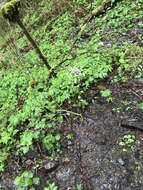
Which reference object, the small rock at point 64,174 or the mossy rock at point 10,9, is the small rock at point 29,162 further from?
the mossy rock at point 10,9

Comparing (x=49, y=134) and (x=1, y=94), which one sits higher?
(x=1, y=94)

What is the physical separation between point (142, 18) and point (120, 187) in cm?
433

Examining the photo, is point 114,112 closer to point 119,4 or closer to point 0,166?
point 0,166

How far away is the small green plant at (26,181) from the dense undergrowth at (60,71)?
0.39 m

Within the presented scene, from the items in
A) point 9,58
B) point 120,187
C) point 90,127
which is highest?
point 9,58

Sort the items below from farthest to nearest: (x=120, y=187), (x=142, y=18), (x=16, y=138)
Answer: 1. (x=142, y=18)
2. (x=16, y=138)
3. (x=120, y=187)

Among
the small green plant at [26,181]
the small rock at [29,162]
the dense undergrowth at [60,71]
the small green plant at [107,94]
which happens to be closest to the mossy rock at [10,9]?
the dense undergrowth at [60,71]

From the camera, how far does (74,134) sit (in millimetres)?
2646

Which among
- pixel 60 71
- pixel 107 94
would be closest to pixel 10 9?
pixel 60 71

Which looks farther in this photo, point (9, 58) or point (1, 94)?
point (9, 58)

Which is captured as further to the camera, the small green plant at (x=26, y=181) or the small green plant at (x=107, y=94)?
the small green plant at (x=107, y=94)

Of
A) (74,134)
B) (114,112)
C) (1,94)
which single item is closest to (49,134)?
(74,134)

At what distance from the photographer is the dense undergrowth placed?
2775 millimetres

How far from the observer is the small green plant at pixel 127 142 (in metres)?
2.16
